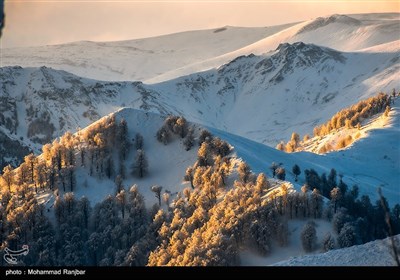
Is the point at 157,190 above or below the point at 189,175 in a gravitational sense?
below

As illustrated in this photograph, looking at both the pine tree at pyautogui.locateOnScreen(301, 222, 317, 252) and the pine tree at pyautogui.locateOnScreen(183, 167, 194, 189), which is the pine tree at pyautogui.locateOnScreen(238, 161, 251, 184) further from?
the pine tree at pyautogui.locateOnScreen(301, 222, 317, 252)

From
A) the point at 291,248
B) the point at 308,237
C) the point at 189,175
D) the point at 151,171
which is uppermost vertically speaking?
the point at 189,175

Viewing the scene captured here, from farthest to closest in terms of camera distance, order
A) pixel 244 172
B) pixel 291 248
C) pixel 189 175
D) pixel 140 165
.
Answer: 1. pixel 140 165
2. pixel 189 175
3. pixel 244 172
4. pixel 291 248

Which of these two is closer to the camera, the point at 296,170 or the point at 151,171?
the point at 296,170

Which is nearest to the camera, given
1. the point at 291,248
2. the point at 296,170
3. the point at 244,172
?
the point at 291,248

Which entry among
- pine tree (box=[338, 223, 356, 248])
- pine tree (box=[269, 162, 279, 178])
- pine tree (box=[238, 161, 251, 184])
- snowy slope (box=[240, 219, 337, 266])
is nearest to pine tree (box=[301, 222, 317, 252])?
snowy slope (box=[240, 219, 337, 266])

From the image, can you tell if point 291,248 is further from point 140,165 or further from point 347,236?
point 140,165

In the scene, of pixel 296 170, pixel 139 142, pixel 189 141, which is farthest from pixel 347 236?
pixel 139 142

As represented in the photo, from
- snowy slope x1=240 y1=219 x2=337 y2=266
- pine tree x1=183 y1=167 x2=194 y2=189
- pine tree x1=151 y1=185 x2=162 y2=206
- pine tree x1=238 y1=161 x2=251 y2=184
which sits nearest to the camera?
snowy slope x1=240 y1=219 x2=337 y2=266
